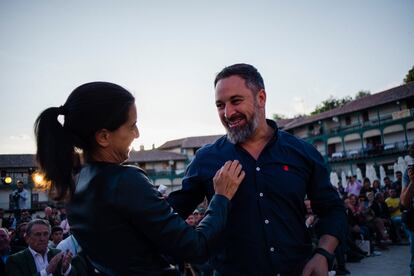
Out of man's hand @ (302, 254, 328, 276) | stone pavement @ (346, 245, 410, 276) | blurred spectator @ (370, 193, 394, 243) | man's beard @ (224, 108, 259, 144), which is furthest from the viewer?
blurred spectator @ (370, 193, 394, 243)

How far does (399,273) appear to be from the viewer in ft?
23.3

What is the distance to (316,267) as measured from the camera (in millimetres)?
1837

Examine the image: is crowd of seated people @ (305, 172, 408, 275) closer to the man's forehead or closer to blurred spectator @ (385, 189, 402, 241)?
blurred spectator @ (385, 189, 402, 241)

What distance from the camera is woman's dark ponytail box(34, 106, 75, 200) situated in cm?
147

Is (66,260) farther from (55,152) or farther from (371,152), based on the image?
(371,152)

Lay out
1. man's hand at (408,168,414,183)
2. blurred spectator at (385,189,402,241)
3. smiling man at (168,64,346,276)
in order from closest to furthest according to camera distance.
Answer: smiling man at (168,64,346,276) → man's hand at (408,168,414,183) → blurred spectator at (385,189,402,241)

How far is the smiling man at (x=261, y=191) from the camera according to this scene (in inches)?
76.2

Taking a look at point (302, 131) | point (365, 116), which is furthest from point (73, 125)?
point (302, 131)

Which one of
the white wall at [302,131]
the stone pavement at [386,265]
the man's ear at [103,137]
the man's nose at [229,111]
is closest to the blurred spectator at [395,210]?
the stone pavement at [386,265]

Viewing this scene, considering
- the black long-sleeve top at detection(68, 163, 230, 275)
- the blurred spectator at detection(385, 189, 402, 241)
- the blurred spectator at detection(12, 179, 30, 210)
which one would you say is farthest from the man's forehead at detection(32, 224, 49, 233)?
the blurred spectator at detection(385, 189, 402, 241)

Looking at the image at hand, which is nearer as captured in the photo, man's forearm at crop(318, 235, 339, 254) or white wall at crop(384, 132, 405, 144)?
man's forearm at crop(318, 235, 339, 254)

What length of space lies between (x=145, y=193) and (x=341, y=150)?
49.0m

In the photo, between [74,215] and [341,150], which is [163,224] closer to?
[74,215]

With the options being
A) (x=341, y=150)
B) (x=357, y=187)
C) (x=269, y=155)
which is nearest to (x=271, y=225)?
(x=269, y=155)
